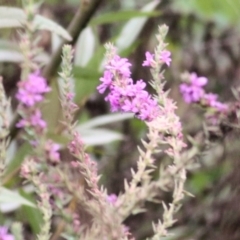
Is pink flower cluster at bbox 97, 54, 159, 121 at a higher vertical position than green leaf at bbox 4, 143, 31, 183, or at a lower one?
higher

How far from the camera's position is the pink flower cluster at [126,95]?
0.99 feet

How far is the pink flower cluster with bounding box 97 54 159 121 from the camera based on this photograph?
30cm

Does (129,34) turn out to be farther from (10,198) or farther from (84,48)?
(10,198)

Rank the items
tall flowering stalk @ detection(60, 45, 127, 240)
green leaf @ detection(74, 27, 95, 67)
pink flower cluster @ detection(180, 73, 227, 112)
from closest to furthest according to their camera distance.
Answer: tall flowering stalk @ detection(60, 45, 127, 240), pink flower cluster @ detection(180, 73, 227, 112), green leaf @ detection(74, 27, 95, 67)

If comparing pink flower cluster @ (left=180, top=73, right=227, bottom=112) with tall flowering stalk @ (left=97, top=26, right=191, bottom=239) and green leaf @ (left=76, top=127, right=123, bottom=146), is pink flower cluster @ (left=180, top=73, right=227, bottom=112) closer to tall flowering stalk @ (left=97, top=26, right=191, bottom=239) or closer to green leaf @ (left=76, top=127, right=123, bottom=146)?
tall flowering stalk @ (left=97, top=26, right=191, bottom=239)

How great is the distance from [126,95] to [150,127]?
29mm

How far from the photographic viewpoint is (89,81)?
69 cm

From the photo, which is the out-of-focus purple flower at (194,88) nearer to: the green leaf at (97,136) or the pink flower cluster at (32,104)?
the pink flower cluster at (32,104)

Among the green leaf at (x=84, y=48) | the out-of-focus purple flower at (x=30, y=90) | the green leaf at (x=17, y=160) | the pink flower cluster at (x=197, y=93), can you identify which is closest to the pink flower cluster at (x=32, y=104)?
the out-of-focus purple flower at (x=30, y=90)

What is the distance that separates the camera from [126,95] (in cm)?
31

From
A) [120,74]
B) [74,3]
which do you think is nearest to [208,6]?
[74,3]

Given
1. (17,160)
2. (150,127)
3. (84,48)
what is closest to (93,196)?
(150,127)

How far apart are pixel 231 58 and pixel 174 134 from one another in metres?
0.75

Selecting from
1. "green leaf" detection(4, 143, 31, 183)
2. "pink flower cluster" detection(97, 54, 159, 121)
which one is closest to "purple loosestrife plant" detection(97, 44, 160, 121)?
"pink flower cluster" detection(97, 54, 159, 121)
